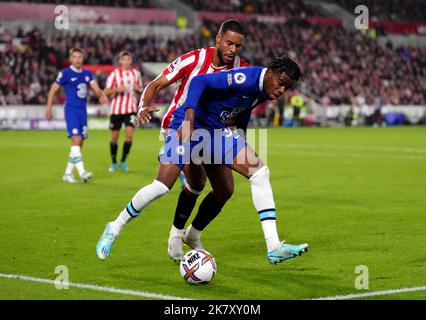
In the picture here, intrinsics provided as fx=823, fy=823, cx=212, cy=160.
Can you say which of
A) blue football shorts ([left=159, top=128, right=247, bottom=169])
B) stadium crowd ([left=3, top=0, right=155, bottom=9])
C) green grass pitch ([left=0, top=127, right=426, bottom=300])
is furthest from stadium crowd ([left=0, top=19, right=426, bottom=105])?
blue football shorts ([left=159, top=128, right=247, bottom=169])

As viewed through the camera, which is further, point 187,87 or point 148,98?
point 187,87

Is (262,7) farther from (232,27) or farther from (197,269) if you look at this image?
(197,269)

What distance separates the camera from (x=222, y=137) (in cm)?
765

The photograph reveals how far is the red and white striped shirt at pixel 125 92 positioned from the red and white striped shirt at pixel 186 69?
10.0m

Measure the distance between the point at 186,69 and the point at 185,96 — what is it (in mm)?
296

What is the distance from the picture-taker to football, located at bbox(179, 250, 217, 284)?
6.99m

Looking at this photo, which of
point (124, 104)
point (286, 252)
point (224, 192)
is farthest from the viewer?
point (124, 104)

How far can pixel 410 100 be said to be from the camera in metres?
52.2

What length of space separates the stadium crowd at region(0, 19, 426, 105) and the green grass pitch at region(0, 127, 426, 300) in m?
20.6

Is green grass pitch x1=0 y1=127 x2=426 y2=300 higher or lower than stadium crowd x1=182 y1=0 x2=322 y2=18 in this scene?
lower

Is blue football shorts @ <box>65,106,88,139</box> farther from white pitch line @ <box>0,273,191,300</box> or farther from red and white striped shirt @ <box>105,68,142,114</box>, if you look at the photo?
white pitch line @ <box>0,273,191,300</box>

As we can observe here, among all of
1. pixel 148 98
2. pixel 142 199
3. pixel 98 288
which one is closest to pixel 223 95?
pixel 148 98

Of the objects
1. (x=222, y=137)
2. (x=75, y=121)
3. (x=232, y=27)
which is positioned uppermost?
(x=232, y=27)
